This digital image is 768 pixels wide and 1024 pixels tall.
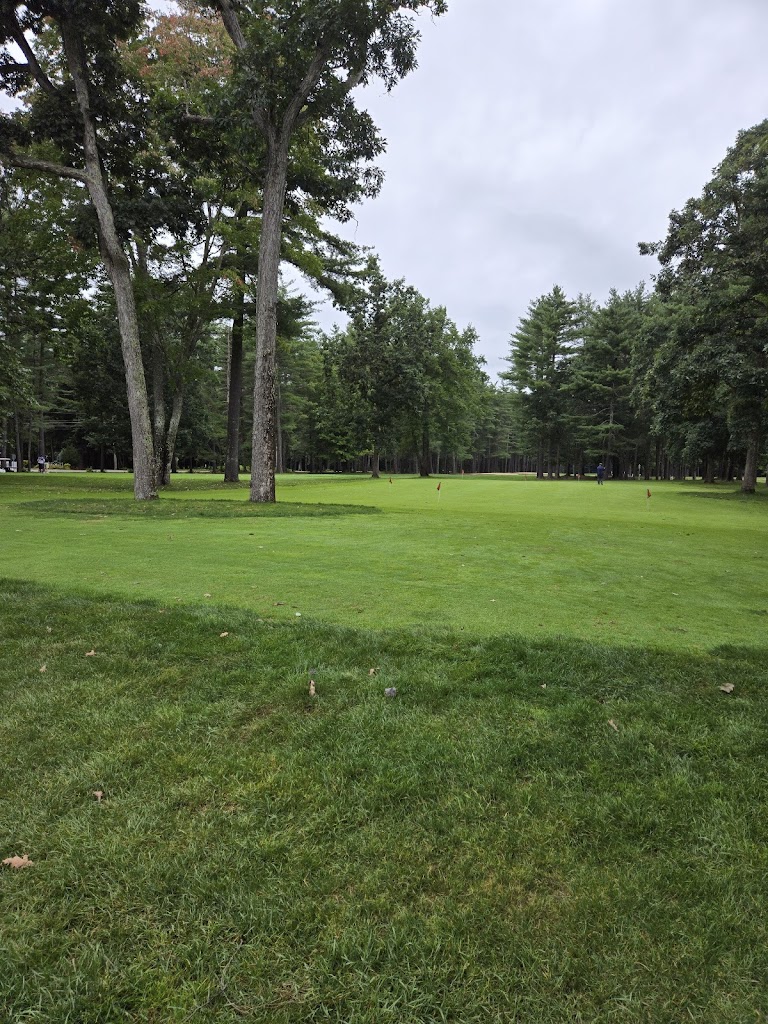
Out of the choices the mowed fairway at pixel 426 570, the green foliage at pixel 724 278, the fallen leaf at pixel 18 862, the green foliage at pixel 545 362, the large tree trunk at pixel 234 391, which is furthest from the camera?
the green foliage at pixel 545 362

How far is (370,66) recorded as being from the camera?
14.3 metres

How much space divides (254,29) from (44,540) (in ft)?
44.1

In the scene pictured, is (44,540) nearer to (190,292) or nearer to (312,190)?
(312,190)

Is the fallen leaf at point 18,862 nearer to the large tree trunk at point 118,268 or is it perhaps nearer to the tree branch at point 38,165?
the large tree trunk at point 118,268

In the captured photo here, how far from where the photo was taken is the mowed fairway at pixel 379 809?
1633mm

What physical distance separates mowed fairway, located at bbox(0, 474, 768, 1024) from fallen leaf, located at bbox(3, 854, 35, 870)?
24 mm

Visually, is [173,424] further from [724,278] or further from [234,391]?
[724,278]

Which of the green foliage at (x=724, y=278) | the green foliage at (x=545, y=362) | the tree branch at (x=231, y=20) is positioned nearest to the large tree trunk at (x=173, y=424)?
the tree branch at (x=231, y=20)

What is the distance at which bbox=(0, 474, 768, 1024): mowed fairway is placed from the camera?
1.63 metres

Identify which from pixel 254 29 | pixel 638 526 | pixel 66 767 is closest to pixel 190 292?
pixel 254 29

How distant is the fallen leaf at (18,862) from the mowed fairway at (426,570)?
265 cm

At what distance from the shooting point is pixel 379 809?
93.9 inches

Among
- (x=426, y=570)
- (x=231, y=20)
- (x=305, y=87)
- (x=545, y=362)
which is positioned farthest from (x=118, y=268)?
(x=545, y=362)

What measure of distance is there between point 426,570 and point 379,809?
4.28m
